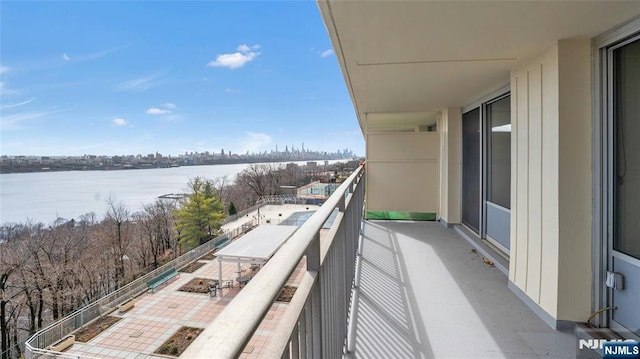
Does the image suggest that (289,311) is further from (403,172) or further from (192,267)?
(192,267)

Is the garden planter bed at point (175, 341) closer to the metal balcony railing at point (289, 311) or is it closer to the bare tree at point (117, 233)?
the metal balcony railing at point (289, 311)

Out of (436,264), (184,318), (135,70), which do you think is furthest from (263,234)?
(135,70)

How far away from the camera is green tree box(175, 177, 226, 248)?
20.9m

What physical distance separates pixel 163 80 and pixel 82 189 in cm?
2555

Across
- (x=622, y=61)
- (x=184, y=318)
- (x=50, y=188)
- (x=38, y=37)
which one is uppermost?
(x=38, y=37)

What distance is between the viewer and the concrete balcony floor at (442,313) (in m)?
1.95

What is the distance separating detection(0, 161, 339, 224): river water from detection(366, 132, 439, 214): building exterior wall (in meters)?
19.0

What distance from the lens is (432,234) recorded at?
471 centimetres

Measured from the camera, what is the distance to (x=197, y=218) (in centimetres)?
2120

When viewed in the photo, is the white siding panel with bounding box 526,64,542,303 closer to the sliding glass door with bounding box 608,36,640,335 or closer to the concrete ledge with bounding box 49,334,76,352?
the sliding glass door with bounding box 608,36,640,335

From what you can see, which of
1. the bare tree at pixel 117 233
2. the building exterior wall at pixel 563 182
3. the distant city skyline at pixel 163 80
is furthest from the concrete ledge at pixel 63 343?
the distant city skyline at pixel 163 80

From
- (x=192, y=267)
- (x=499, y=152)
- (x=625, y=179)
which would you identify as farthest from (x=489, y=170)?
(x=192, y=267)

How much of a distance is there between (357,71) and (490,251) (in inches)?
101

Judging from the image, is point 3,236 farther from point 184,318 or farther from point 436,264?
point 436,264
